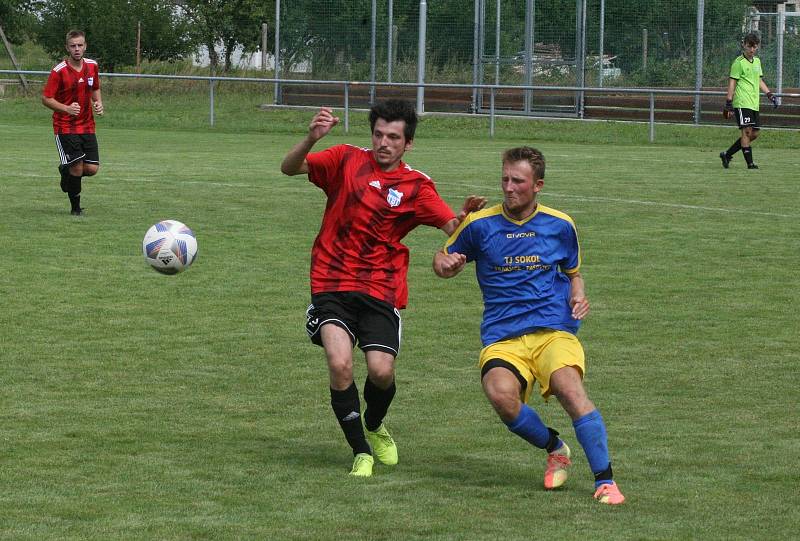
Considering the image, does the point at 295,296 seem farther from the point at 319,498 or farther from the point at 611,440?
the point at 319,498

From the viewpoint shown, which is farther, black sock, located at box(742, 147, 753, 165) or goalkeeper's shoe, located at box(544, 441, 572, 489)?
black sock, located at box(742, 147, 753, 165)

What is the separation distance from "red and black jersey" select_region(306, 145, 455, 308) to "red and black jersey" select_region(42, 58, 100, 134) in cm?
907

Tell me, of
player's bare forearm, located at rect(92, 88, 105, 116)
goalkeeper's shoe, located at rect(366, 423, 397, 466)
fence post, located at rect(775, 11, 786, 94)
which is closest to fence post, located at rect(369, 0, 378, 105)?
fence post, located at rect(775, 11, 786, 94)

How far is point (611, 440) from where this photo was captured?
646cm

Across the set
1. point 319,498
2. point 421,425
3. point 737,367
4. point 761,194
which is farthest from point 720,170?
point 319,498

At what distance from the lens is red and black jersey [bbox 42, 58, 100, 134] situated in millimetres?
14797

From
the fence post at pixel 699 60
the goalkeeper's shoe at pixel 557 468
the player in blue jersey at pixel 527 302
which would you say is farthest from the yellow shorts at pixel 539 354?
the fence post at pixel 699 60

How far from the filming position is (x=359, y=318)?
6.19 metres

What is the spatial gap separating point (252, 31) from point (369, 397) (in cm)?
4721

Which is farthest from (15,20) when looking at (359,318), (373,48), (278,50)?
(359,318)

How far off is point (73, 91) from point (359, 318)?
374 inches

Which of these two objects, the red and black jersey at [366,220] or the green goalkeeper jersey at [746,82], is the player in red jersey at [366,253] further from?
the green goalkeeper jersey at [746,82]

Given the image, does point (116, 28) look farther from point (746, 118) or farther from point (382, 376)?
point (382, 376)

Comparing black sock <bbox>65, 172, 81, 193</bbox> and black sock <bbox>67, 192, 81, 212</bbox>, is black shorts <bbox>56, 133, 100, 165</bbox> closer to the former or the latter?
black sock <bbox>65, 172, 81, 193</bbox>
